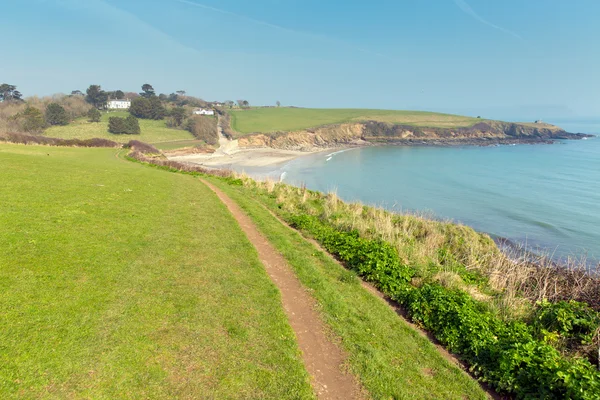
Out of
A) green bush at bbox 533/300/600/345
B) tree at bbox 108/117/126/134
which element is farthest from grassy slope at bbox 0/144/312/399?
tree at bbox 108/117/126/134

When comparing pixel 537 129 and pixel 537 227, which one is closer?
pixel 537 227

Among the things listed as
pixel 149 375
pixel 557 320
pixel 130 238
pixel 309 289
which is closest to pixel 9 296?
pixel 149 375

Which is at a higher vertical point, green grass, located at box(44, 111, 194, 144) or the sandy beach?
green grass, located at box(44, 111, 194, 144)

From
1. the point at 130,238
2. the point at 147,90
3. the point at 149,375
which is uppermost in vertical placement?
the point at 147,90

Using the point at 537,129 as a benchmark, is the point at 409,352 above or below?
below

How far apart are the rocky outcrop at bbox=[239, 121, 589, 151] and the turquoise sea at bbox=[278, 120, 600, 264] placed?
3028 centimetres

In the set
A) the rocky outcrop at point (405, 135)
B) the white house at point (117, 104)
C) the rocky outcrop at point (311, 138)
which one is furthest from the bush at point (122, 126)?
the white house at point (117, 104)

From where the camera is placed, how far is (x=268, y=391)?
5465 millimetres

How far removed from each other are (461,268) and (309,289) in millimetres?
6546

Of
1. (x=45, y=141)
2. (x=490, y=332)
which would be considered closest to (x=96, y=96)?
(x=45, y=141)

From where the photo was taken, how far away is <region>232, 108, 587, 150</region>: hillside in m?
107

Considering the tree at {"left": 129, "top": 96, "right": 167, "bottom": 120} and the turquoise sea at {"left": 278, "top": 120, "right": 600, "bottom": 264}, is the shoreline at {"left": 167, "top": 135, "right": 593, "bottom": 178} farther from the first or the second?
the tree at {"left": 129, "top": 96, "right": 167, "bottom": 120}

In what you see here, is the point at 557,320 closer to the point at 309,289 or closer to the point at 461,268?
the point at 461,268

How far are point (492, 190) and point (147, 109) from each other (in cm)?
9955
